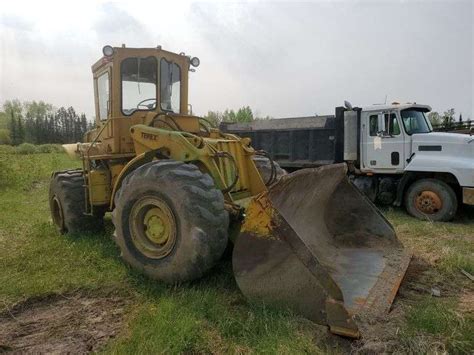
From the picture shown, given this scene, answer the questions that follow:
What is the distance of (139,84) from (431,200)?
606 cm

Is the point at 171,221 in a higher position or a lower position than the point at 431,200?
higher

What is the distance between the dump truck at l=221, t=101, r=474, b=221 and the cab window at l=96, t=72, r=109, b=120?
545 cm

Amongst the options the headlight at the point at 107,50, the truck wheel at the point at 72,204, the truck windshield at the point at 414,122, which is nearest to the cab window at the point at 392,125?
the truck windshield at the point at 414,122

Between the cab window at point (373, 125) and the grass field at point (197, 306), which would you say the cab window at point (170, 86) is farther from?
the cab window at point (373, 125)

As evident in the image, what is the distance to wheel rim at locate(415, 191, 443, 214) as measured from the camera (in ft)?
26.0

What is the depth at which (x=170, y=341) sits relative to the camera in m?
2.91

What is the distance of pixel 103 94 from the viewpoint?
5.93m

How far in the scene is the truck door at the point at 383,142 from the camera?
870 centimetres

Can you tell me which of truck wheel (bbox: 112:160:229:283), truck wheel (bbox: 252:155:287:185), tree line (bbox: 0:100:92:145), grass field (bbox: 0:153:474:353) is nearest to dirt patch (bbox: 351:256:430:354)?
grass field (bbox: 0:153:474:353)

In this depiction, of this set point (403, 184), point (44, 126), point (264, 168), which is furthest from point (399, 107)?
point (44, 126)

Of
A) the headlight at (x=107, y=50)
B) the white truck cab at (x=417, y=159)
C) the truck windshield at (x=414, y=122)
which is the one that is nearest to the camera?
the headlight at (x=107, y=50)

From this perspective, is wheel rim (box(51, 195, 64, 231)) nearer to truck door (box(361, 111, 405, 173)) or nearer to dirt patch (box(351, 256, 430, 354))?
dirt patch (box(351, 256, 430, 354))

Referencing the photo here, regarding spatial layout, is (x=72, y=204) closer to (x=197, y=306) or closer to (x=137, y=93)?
(x=137, y=93)

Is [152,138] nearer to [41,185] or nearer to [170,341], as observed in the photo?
[170,341]
